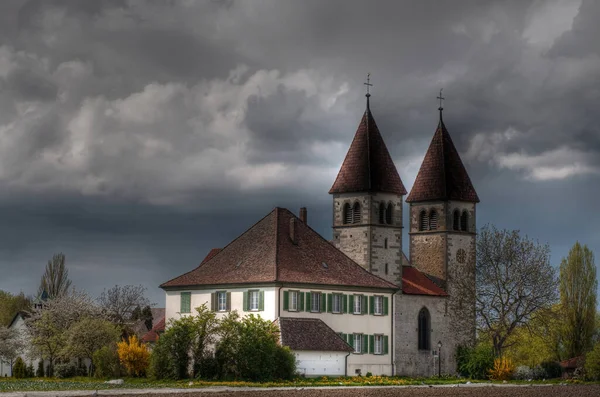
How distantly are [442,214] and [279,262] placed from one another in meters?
20.7

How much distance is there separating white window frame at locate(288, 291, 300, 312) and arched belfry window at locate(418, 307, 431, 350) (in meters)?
14.5

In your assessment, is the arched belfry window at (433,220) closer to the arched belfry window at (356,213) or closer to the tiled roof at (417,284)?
the tiled roof at (417,284)

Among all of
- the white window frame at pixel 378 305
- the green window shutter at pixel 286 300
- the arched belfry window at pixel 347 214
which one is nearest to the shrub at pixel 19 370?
the green window shutter at pixel 286 300

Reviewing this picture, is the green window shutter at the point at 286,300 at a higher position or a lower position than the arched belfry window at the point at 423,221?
lower

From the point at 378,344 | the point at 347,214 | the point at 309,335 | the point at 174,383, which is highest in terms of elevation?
the point at 347,214

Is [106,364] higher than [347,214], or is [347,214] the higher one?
[347,214]

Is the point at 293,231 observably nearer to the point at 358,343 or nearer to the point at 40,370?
the point at 358,343

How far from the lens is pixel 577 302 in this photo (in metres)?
93.1

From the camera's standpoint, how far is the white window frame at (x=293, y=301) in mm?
76812

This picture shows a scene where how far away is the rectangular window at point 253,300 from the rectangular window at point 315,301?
3.60 m

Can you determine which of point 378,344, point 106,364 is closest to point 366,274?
point 378,344

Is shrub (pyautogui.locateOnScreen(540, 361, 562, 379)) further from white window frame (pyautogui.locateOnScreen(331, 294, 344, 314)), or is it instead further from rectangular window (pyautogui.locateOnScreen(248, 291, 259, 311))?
rectangular window (pyautogui.locateOnScreen(248, 291, 259, 311))

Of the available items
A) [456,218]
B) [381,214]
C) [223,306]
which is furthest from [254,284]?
[456,218]

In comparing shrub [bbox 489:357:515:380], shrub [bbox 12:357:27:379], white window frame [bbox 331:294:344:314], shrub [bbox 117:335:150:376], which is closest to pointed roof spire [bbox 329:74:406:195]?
white window frame [bbox 331:294:344:314]
